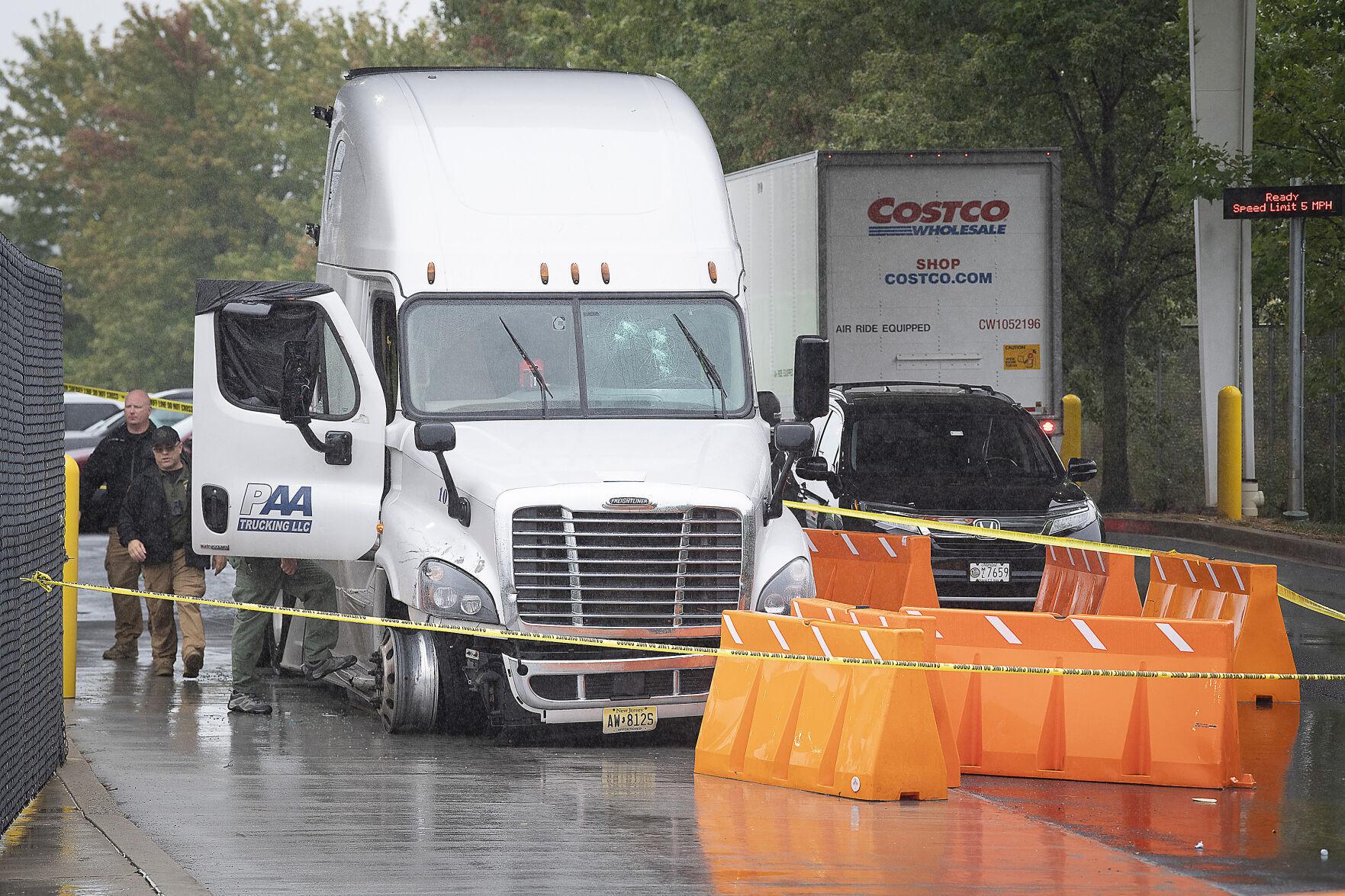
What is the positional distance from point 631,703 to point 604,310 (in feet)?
8.25

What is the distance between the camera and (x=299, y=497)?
39.9 ft

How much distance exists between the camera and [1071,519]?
634 inches

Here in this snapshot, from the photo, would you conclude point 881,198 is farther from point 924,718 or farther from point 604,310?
point 924,718

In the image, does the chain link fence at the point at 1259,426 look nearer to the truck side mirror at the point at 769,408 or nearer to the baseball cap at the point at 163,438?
the truck side mirror at the point at 769,408

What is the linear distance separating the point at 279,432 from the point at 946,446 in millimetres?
6670

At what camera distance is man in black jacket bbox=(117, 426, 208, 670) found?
14617mm

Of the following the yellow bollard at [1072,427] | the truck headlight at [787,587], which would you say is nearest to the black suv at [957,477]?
the truck headlight at [787,587]

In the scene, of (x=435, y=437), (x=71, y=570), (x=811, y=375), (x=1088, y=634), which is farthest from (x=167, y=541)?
(x=1088, y=634)

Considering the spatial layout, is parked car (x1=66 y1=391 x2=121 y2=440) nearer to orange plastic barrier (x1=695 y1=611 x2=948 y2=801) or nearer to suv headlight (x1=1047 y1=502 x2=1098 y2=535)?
suv headlight (x1=1047 y1=502 x2=1098 y2=535)

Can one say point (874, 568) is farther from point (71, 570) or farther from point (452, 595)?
point (71, 570)

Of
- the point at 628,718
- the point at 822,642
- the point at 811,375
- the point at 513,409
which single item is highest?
the point at 811,375

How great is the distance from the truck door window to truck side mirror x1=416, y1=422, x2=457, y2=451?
1.05 metres

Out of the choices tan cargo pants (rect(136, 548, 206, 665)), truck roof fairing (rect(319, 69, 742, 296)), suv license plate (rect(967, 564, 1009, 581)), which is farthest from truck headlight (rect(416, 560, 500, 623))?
suv license plate (rect(967, 564, 1009, 581))

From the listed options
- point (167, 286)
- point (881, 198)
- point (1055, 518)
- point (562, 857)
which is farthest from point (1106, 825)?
point (167, 286)
